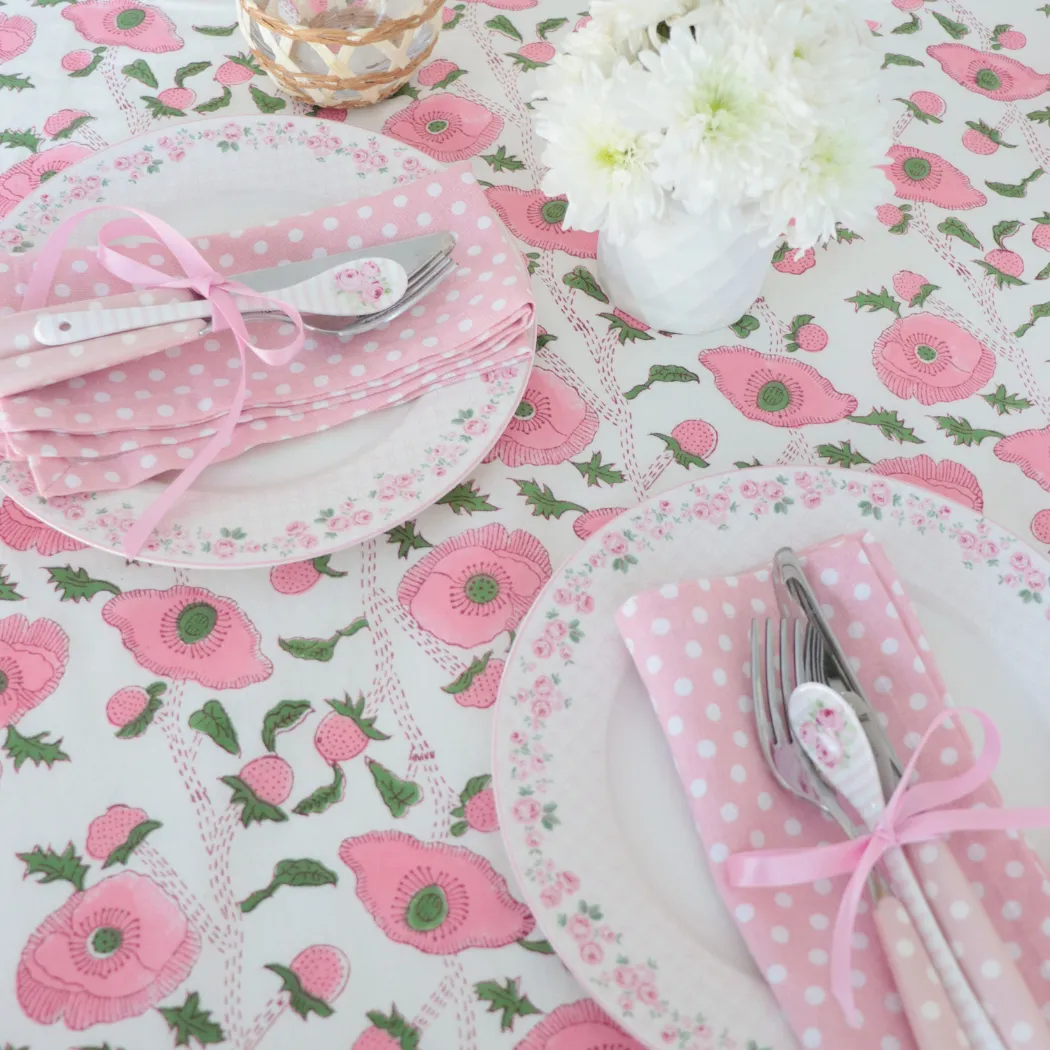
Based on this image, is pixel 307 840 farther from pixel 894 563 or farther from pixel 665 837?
pixel 894 563

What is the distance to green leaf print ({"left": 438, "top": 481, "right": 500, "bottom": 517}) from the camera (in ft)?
2.19

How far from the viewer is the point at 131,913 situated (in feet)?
1.67

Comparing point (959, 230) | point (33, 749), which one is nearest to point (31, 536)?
point (33, 749)

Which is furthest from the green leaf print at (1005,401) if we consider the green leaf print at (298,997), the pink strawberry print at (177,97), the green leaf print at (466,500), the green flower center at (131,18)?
the green flower center at (131,18)

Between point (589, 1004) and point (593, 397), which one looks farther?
point (593, 397)

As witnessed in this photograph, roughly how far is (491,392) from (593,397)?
10 cm

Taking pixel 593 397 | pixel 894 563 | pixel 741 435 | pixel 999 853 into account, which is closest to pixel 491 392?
pixel 593 397

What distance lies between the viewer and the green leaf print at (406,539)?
65cm

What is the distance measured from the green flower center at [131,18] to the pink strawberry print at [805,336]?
0.71 meters

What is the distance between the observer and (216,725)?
0.57m

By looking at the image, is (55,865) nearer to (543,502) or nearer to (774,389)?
(543,502)

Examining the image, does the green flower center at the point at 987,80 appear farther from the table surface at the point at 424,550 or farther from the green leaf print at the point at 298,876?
the green leaf print at the point at 298,876

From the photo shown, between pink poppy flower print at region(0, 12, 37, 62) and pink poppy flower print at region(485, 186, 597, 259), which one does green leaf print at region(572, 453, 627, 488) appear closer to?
pink poppy flower print at region(485, 186, 597, 259)

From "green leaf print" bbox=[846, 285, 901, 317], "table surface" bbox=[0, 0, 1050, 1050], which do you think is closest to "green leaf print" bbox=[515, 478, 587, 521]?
"table surface" bbox=[0, 0, 1050, 1050]
